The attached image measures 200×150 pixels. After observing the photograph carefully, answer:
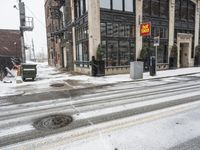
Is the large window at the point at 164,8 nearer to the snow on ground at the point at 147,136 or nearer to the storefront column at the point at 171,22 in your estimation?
the storefront column at the point at 171,22

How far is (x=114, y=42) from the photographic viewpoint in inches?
672

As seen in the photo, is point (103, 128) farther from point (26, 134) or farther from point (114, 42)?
point (114, 42)

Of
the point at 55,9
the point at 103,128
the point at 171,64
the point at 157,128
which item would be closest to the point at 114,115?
the point at 103,128

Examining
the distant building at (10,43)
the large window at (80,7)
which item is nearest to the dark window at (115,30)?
the large window at (80,7)

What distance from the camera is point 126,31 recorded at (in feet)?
58.4

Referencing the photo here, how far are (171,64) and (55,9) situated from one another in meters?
17.5

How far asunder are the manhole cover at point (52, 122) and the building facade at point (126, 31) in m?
10.9

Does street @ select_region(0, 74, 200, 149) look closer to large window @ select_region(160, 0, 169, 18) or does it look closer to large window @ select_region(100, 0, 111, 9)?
large window @ select_region(100, 0, 111, 9)

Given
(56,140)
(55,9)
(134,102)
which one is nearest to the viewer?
(56,140)

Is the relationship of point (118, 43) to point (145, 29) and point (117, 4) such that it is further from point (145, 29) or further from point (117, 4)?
point (117, 4)

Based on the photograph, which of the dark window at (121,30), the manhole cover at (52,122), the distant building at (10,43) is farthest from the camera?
the distant building at (10,43)

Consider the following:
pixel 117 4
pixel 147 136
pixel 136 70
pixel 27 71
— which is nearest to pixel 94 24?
pixel 117 4

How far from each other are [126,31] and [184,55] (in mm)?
10473

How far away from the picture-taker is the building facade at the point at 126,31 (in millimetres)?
16531
